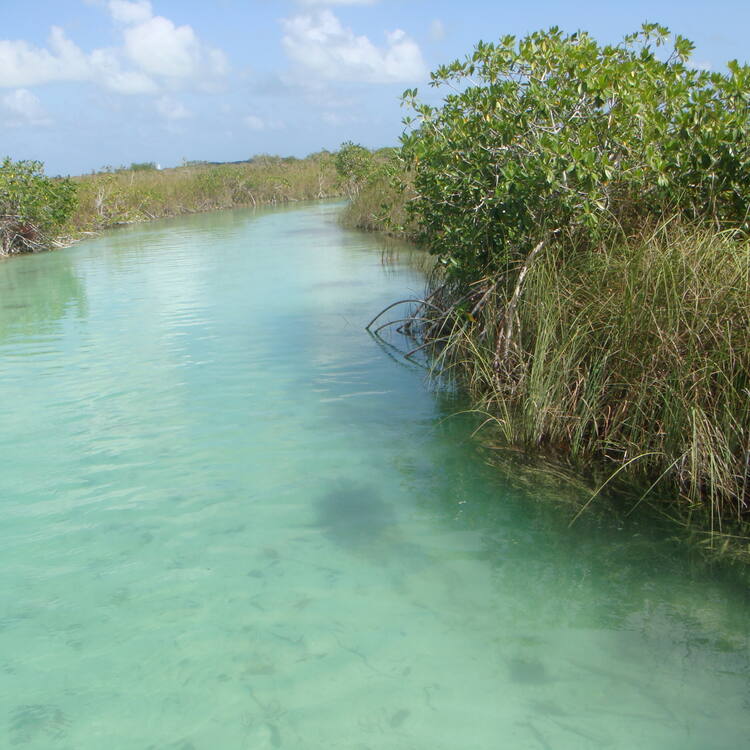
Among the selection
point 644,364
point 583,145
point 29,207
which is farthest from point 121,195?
point 644,364

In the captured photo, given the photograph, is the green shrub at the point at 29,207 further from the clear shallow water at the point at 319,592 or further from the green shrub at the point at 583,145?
the green shrub at the point at 583,145

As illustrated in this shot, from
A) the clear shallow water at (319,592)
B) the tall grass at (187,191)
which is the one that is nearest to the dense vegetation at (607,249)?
the clear shallow water at (319,592)

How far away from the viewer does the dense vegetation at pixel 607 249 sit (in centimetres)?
462

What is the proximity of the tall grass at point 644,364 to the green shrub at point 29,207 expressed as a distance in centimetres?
1813

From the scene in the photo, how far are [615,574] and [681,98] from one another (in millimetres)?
3950

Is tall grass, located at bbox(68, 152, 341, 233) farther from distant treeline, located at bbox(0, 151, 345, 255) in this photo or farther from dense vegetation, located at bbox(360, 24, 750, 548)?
dense vegetation, located at bbox(360, 24, 750, 548)

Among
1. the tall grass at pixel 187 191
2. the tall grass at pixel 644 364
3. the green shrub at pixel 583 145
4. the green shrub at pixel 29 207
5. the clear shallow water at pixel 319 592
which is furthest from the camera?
the tall grass at pixel 187 191

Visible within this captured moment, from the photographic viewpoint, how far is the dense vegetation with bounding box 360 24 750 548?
15.1 ft

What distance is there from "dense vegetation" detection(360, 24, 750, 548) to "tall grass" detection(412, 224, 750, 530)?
0.02 meters

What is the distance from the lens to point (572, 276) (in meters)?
6.01

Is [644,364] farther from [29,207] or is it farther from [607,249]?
[29,207]

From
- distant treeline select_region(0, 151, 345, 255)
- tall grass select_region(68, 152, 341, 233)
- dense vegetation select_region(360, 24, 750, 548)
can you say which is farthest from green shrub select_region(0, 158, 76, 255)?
dense vegetation select_region(360, 24, 750, 548)

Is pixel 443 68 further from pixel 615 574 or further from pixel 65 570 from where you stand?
pixel 65 570

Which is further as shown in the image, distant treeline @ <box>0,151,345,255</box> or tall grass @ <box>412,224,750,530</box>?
distant treeline @ <box>0,151,345,255</box>
